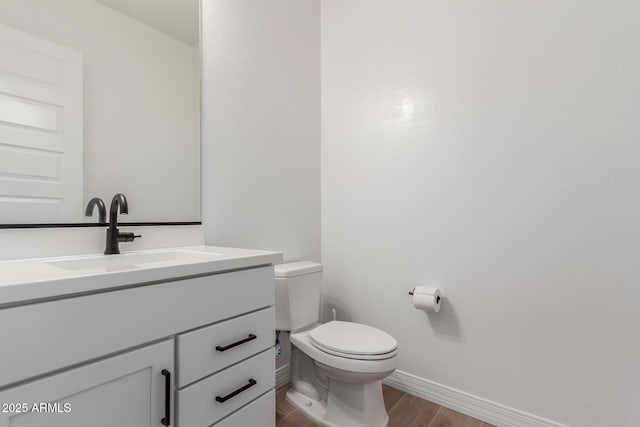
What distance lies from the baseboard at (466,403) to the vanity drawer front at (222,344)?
1.07 metres

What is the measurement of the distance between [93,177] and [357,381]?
1372 mm

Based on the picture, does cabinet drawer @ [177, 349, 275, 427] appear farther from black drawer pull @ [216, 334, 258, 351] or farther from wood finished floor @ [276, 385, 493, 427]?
wood finished floor @ [276, 385, 493, 427]

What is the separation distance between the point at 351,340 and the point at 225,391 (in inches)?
25.6

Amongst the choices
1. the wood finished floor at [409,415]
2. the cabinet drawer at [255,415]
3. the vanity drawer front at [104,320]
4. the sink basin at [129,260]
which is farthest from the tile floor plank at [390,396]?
the sink basin at [129,260]

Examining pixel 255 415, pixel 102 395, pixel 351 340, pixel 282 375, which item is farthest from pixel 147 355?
pixel 282 375

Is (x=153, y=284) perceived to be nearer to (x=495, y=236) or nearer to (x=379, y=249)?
(x=379, y=249)

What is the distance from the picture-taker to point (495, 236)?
152 cm

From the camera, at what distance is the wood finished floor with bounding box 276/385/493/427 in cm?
150

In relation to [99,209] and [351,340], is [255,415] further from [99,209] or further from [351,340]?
[99,209]

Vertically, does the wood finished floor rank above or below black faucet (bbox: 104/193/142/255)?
below

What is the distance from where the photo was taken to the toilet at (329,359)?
132 centimetres

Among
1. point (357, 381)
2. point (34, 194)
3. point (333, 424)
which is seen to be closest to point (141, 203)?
point (34, 194)

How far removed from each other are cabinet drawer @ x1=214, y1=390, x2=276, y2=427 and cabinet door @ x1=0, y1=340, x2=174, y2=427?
0.73 feet

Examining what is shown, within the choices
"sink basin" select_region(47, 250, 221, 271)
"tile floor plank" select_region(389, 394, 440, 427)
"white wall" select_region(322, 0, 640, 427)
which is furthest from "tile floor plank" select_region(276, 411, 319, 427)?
"sink basin" select_region(47, 250, 221, 271)
